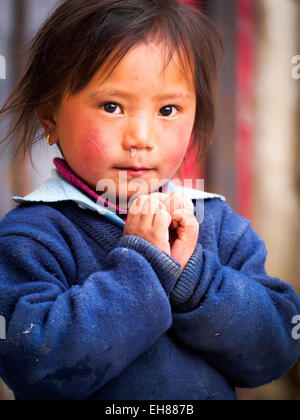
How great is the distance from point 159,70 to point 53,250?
0.35m

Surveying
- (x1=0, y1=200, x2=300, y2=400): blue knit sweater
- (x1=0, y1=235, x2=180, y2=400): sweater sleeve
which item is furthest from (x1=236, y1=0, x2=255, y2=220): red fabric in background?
(x1=0, y1=235, x2=180, y2=400): sweater sleeve

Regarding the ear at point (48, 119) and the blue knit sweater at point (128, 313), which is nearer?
the blue knit sweater at point (128, 313)

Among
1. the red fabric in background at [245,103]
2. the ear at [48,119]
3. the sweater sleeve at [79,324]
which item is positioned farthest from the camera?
the red fabric in background at [245,103]

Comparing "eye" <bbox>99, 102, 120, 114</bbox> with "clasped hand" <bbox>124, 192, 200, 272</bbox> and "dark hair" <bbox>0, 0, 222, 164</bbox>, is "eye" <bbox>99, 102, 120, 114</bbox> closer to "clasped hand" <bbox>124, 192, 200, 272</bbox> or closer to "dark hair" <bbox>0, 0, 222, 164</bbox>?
"dark hair" <bbox>0, 0, 222, 164</bbox>

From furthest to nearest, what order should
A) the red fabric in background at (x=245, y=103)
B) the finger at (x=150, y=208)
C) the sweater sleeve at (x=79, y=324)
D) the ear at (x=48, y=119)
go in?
the red fabric in background at (x=245, y=103) → the ear at (x=48, y=119) → the finger at (x=150, y=208) → the sweater sleeve at (x=79, y=324)

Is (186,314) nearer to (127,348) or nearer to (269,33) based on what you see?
(127,348)

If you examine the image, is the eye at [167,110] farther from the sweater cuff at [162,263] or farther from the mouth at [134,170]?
the sweater cuff at [162,263]

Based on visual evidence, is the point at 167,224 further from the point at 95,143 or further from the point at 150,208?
the point at 95,143

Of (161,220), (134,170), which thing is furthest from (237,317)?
(134,170)

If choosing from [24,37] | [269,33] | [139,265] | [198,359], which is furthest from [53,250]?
[269,33]

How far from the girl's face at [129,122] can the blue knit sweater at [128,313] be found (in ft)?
0.30

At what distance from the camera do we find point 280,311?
0.89 meters

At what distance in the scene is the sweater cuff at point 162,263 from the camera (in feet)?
2.56

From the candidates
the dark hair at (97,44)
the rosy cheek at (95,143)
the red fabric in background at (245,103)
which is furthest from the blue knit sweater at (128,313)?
the red fabric in background at (245,103)
